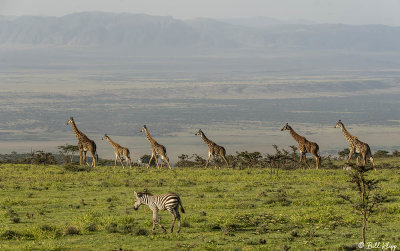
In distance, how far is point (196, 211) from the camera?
21.1 m

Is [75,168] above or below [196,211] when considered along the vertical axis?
above

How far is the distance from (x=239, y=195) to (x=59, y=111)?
4417 inches

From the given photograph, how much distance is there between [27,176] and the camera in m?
30.6

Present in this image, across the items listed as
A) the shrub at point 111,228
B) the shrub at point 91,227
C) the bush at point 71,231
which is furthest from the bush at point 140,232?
the bush at point 71,231

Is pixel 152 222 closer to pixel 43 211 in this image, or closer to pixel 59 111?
pixel 43 211

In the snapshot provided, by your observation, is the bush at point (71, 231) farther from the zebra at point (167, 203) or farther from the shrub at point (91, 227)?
the zebra at point (167, 203)

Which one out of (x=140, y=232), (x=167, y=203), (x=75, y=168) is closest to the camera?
(x=167, y=203)

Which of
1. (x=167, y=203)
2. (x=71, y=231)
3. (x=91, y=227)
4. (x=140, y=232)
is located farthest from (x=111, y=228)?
(x=167, y=203)

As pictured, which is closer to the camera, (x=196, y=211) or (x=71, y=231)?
(x=71, y=231)

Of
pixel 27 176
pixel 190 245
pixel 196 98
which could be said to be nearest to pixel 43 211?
pixel 190 245

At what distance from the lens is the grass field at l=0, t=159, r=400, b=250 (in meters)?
16.3

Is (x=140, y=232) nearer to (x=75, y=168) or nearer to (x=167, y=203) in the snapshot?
(x=167, y=203)

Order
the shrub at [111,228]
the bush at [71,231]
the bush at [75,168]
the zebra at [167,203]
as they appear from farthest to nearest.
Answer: the bush at [75,168], the shrub at [111,228], the bush at [71,231], the zebra at [167,203]

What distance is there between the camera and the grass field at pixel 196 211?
16.3m
